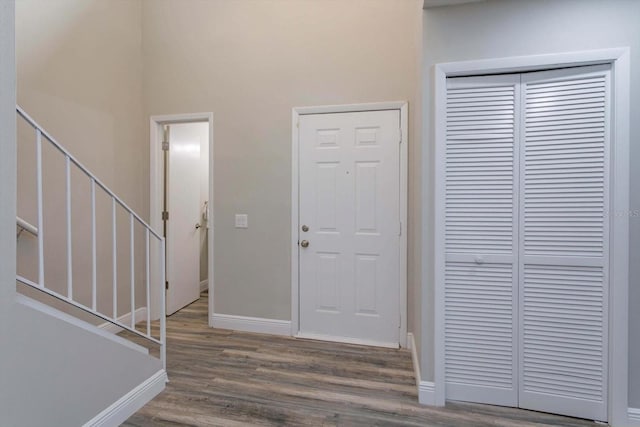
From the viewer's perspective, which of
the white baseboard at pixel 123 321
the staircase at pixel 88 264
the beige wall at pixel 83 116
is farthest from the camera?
the white baseboard at pixel 123 321

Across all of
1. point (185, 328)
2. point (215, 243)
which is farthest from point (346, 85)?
point (185, 328)

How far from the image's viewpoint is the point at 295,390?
2080 mm

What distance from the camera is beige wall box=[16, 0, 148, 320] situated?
7.50 ft

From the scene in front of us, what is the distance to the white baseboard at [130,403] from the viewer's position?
5.37ft

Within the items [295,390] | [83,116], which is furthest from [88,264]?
[295,390]

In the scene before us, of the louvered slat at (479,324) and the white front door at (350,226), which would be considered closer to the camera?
the louvered slat at (479,324)

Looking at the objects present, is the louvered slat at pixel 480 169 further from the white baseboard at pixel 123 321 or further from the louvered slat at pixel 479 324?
the white baseboard at pixel 123 321

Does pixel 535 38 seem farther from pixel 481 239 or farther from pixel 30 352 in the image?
pixel 30 352

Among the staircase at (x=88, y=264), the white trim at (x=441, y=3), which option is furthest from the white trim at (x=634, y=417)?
the staircase at (x=88, y=264)

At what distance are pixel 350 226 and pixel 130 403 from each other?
1934mm

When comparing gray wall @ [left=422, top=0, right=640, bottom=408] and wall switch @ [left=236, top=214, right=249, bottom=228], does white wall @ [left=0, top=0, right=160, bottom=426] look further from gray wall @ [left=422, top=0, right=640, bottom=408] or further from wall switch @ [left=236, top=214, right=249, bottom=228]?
gray wall @ [left=422, top=0, right=640, bottom=408]

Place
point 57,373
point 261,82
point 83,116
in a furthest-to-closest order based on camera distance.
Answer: point 261,82
point 83,116
point 57,373

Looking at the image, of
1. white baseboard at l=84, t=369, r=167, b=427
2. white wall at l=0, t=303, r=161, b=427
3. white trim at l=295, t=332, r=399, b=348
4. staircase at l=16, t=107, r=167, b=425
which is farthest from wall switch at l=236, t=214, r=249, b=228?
white wall at l=0, t=303, r=161, b=427

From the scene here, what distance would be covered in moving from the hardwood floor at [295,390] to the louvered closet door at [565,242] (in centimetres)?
23
